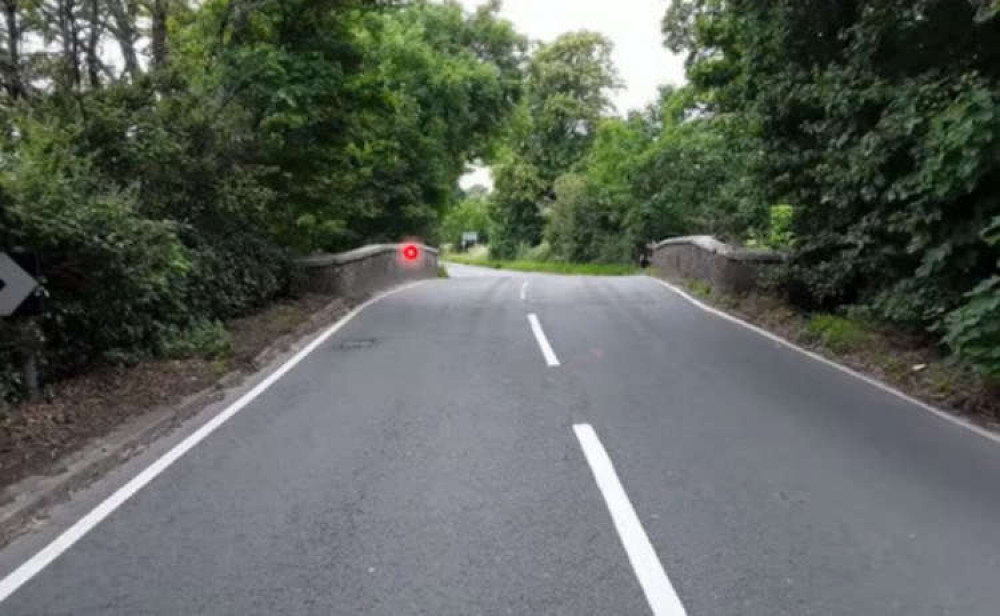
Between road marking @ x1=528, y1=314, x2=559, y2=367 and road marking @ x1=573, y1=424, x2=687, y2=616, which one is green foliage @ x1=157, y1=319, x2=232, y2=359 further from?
road marking @ x1=573, y1=424, x2=687, y2=616

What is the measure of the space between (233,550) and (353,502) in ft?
3.06

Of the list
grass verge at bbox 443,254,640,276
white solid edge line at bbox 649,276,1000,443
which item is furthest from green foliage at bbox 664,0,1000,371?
grass verge at bbox 443,254,640,276

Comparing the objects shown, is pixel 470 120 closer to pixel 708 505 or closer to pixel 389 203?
pixel 389 203

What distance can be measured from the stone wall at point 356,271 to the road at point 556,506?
836cm

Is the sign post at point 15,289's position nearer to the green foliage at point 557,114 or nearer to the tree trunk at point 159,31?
the tree trunk at point 159,31

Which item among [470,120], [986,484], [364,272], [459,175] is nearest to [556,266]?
[459,175]

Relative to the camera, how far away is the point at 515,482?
232 inches

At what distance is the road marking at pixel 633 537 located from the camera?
4117 mm

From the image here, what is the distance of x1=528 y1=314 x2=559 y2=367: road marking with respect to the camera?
35.0ft

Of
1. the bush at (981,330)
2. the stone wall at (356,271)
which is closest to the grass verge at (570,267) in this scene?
the stone wall at (356,271)

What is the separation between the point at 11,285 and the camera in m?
6.93

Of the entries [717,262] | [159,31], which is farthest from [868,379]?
[159,31]

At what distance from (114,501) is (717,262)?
1553 cm

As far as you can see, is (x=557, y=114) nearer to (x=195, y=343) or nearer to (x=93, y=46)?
(x=93, y=46)
